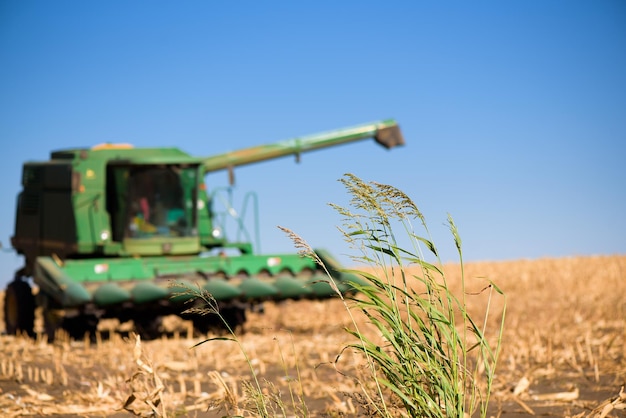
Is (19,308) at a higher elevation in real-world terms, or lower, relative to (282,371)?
higher

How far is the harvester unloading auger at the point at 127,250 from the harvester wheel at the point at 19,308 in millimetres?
15

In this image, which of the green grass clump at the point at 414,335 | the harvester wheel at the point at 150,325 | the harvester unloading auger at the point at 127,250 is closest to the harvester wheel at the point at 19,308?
the harvester unloading auger at the point at 127,250

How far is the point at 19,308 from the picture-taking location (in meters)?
12.3

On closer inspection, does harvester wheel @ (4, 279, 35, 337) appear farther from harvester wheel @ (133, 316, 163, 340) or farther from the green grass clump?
the green grass clump

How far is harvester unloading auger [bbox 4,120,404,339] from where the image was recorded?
10.6 metres

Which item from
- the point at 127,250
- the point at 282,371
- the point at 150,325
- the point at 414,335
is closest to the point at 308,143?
the point at 127,250

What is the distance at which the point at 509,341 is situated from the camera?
8555mm

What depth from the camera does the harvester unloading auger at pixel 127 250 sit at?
10.6 metres

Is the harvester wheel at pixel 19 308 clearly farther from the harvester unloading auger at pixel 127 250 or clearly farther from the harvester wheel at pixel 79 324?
the harvester wheel at pixel 79 324

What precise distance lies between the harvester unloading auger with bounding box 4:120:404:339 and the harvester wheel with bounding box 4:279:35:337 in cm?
2

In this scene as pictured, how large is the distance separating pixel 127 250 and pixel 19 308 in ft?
6.33

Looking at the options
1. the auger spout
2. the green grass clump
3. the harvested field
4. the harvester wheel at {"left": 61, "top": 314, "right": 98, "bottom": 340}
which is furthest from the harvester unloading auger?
the green grass clump

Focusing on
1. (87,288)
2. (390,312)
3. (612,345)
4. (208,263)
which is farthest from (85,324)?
(390,312)

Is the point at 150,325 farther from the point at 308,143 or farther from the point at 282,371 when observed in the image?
the point at 308,143
